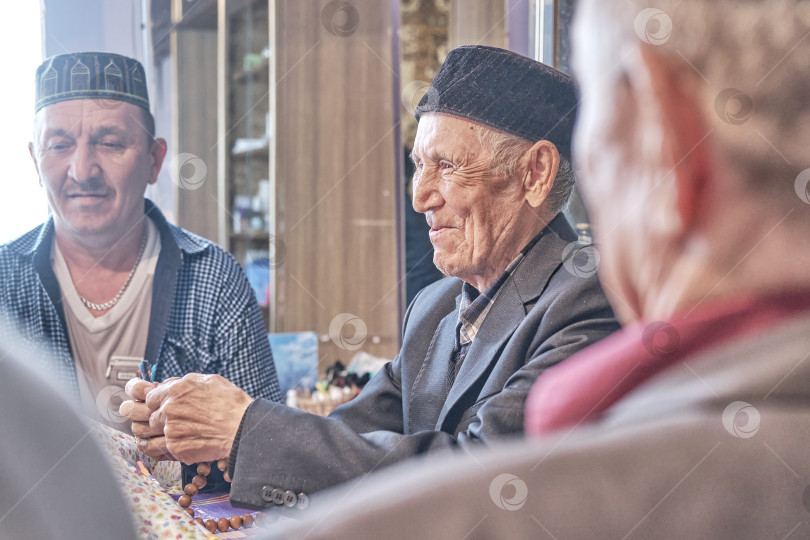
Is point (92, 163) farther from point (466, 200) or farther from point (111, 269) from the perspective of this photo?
point (466, 200)

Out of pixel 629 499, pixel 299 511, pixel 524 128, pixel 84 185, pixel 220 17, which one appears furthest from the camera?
pixel 220 17

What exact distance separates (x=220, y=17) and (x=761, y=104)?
2433 mm

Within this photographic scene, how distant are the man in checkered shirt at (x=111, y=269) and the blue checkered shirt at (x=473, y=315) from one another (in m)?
0.58

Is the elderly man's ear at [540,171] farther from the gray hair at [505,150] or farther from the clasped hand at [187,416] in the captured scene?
the clasped hand at [187,416]

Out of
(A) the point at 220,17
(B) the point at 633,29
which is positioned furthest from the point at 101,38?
(B) the point at 633,29

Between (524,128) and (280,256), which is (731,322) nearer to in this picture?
(524,128)

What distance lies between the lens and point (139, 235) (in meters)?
1.57

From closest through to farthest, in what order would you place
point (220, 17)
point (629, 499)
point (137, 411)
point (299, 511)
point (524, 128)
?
point (629, 499)
point (299, 511)
point (137, 411)
point (524, 128)
point (220, 17)

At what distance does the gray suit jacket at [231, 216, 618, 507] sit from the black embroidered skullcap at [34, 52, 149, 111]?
802 millimetres

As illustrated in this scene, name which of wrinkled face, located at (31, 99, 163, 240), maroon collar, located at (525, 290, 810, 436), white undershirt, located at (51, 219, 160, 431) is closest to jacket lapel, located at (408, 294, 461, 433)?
white undershirt, located at (51, 219, 160, 431)

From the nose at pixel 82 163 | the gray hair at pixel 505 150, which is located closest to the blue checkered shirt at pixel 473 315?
the gray hair at pixel 505 150

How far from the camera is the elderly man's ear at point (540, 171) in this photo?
1083 millimetres

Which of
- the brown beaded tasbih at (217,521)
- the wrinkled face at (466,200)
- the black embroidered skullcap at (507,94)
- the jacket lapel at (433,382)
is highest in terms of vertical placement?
the black embroidered skullcap at (507,94)

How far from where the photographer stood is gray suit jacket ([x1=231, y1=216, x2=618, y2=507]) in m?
0.74
